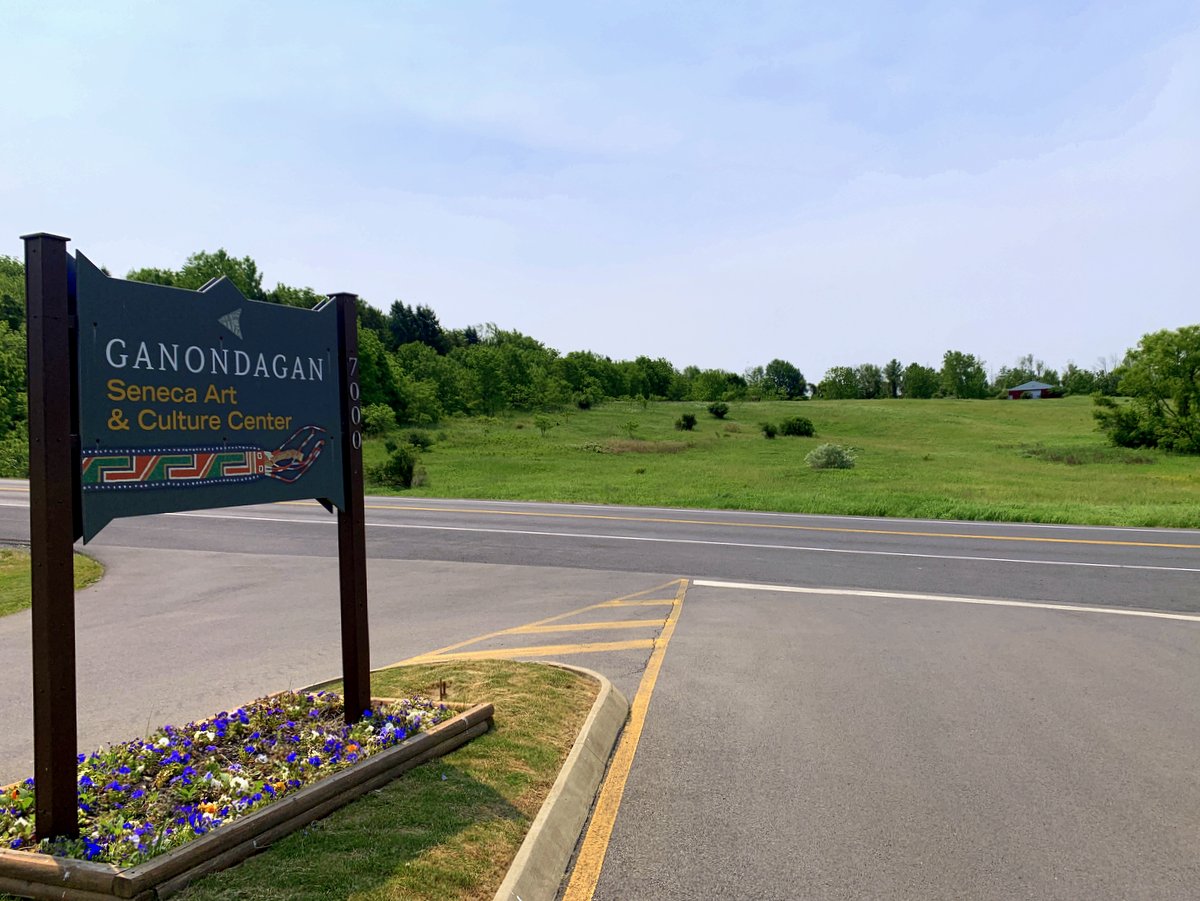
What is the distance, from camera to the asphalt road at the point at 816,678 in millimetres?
4227

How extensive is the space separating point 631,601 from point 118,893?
8193 millimetres

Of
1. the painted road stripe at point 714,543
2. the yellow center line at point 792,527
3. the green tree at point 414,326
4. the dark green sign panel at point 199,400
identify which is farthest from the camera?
the green tree at point 414,326

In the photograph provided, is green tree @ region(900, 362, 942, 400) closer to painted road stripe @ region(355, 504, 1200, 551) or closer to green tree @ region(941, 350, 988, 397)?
green tree @ region(941, 350, 988, 397)

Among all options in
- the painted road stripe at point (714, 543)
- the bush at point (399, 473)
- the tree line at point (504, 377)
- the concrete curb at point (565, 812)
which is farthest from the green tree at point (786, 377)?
the concrete curb at point (565, 812)

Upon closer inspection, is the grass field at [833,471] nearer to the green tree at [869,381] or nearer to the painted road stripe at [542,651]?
the painted road stripe at [542,651]

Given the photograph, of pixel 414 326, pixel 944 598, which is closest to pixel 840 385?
pixel 414 326

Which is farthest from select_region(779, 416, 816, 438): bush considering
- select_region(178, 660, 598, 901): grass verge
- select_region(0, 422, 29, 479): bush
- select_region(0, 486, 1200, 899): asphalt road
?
select_region(178, 660, 598, 901): grass verge

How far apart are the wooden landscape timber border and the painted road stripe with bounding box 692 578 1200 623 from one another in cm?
850

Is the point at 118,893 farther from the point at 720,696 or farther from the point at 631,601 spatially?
the point at 631,601

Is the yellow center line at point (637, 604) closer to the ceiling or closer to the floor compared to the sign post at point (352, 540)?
closer to the floor

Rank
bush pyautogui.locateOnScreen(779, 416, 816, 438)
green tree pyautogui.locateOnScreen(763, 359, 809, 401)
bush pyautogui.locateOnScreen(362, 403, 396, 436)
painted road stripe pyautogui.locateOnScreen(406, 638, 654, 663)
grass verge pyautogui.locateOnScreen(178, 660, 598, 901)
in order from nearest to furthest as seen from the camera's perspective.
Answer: grass verge pyautogui.locateOnScreen(178, 660, 598, 901) → painted road stripe pyautogui.locateOnScreen(406, 638, 654, 663) → bush pyautogui.locateOnScreen(362, 403, 396, 436) → bush pyautogui.locateOnScreen(779, 416, 816, 438) → green tree pyautogui.locateOnScreen(763, 359, 809, 401)

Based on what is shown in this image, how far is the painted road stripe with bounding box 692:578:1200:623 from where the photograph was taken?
1058 cm

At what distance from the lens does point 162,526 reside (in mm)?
18609

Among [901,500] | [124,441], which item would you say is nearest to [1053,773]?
[124,441]
